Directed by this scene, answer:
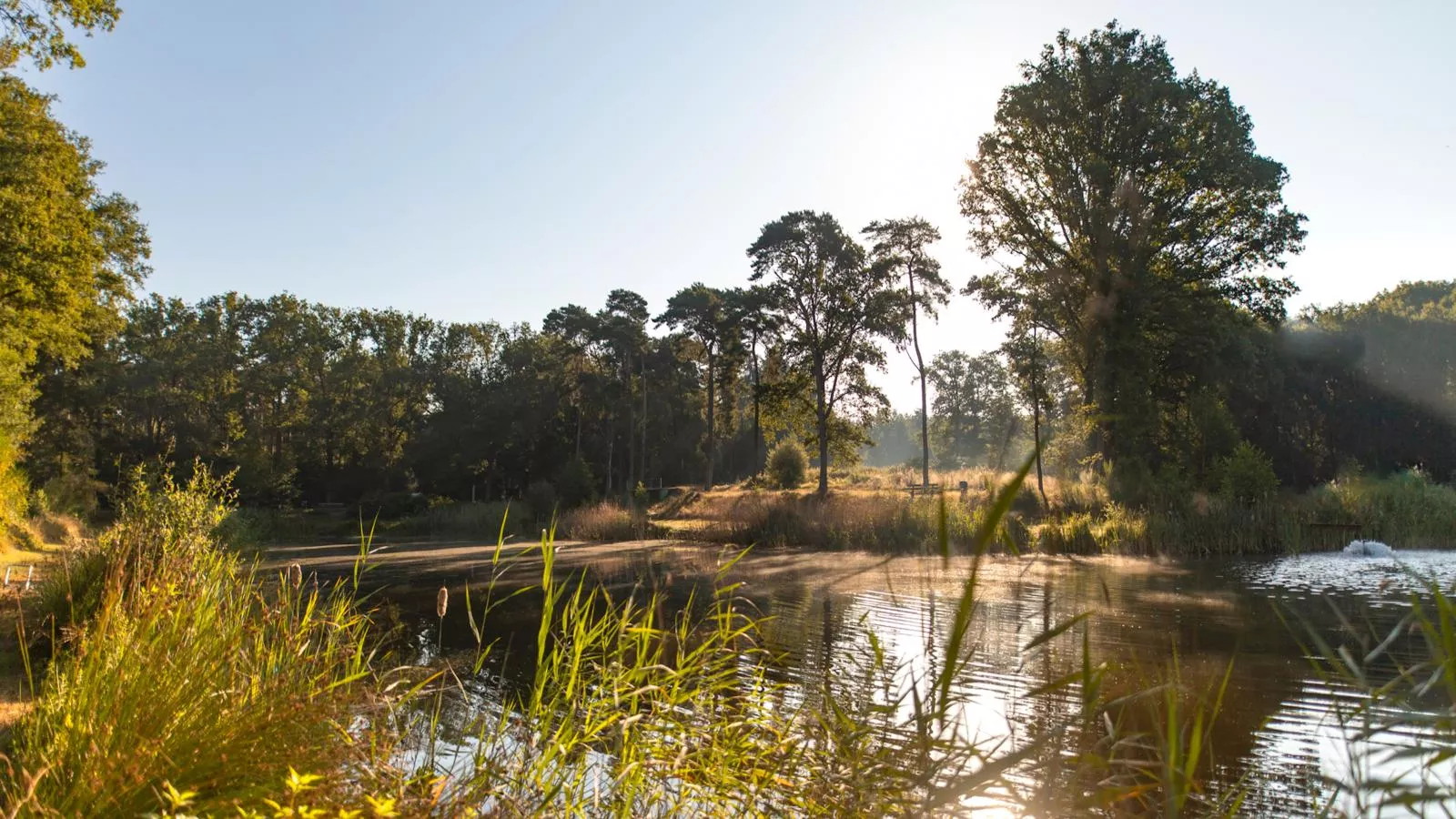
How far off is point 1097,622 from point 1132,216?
55.0 feet

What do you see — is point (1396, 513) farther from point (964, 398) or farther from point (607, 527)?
point (964, 398)

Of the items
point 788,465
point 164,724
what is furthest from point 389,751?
point 788,465

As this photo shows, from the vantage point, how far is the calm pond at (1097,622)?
4898 millimetres

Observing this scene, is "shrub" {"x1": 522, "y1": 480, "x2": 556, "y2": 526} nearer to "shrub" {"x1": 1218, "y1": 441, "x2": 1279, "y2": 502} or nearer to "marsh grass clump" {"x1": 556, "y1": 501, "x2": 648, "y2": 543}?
"marsh grass clump" {"x1": 556, "y1": 501, "x2": 648, "y2": 543}

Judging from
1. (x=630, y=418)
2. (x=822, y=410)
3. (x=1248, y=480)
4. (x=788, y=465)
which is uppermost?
(x=630, y=418)

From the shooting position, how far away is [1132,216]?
22297mm

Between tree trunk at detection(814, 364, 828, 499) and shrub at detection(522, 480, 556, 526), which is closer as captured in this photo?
tree trunk at detection(814, 364, 828, 499)

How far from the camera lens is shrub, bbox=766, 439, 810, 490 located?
3684 centimetres

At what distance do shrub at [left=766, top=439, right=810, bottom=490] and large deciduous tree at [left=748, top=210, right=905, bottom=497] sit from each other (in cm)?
282

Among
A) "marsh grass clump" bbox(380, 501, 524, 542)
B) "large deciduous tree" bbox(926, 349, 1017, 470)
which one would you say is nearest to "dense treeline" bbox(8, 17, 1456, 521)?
"marsh grass clump" bbox(380, 501, 524, 542)

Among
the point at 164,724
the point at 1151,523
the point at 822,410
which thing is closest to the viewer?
the point at 164,724

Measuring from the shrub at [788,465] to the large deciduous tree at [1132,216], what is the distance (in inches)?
582

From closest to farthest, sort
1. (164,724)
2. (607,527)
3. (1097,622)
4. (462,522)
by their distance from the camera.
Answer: (164,724)
(1097,622)
(607,527)
(462,522)

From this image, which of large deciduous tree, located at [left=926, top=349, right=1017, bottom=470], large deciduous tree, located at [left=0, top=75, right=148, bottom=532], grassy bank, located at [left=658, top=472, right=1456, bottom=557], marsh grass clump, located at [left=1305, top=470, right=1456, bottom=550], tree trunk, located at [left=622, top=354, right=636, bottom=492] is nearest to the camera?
large deciduous tree, located at [left=0, top=75, right=148, bottom=532]
